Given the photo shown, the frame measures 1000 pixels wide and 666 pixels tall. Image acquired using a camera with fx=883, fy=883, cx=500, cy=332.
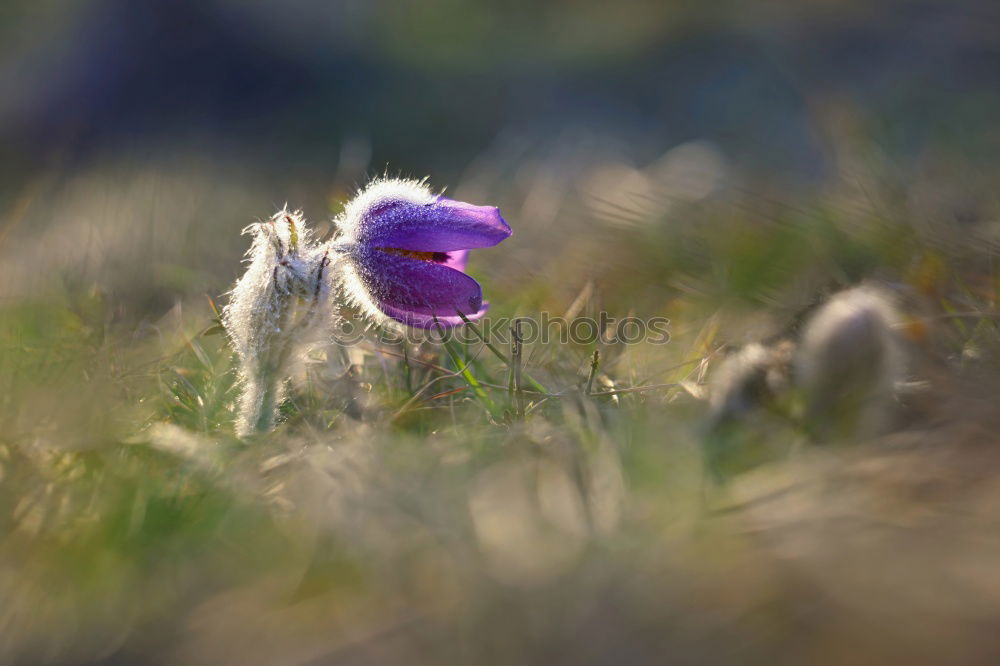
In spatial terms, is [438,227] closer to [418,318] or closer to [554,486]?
[418,318]

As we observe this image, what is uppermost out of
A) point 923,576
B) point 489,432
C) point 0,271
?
point 0,271

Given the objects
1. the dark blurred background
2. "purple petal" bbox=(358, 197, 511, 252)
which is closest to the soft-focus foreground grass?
"purple petal" bbox=(358, 197, 511, 252)

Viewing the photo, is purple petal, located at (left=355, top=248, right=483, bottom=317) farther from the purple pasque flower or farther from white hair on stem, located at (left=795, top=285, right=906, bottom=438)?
white hair on stem, located at (left=795, top=285, right=906, bottom=438)

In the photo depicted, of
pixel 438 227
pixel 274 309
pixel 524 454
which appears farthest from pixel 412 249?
pixel 524 454

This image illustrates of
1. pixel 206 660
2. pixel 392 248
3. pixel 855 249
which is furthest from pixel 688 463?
pixel 392 248

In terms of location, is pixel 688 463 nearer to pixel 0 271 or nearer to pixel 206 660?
pixel 206 660

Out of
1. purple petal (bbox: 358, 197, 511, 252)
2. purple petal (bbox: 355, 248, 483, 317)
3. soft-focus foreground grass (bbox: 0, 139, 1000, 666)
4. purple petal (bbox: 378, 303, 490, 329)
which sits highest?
purple petal (bbox: 358, 197, 511, 252)
